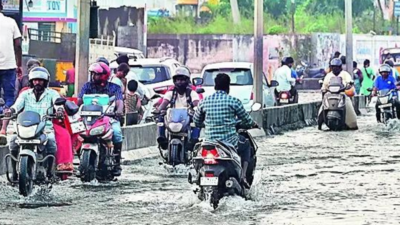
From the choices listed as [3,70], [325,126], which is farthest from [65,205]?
[325,126]

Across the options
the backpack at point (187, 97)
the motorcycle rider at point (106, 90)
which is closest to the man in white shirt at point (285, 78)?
the backpack at point (187, 97)

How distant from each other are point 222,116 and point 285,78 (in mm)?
18472

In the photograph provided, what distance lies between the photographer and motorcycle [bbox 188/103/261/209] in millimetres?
11359

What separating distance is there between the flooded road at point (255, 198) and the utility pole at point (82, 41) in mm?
2407

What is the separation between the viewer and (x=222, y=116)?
11812mm

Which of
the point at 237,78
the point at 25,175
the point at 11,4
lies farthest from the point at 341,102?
the point at 25,175

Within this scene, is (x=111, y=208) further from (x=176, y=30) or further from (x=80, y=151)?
(x=176, y=30)

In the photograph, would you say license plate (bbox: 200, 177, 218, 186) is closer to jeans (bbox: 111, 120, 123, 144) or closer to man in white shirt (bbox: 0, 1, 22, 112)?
jeans (bbox: 111, 120, 123, 144)

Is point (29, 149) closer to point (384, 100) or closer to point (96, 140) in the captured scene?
point (96, 140)

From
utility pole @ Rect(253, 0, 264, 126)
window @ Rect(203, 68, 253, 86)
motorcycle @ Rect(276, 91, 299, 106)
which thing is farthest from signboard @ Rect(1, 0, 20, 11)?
motorcycle @ Rect(276, 91, 299, 106)

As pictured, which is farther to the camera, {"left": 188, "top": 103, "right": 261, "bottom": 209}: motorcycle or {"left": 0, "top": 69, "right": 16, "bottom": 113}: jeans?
{"left": 0, "top": 69, "right": 16, "bottom": 113}: jeans

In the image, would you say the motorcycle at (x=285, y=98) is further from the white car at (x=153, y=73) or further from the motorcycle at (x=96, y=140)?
the motorcycle at (x=96, y=140)

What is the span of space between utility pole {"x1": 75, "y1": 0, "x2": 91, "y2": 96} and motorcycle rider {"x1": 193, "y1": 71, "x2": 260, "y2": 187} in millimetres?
7207

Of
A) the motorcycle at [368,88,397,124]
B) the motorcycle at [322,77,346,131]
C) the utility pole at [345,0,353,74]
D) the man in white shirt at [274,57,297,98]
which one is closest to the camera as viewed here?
the motorcycle at [322,77,346,131]
